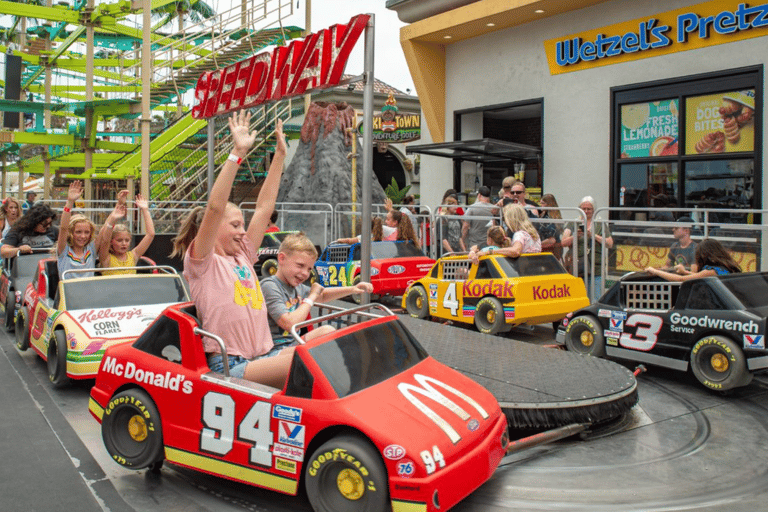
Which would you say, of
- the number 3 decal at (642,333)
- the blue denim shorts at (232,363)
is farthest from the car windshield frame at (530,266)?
the blue denim shorts at (232,363)

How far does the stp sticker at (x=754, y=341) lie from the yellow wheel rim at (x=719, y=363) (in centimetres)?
27

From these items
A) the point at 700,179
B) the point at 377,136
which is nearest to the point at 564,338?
the point at 700,179

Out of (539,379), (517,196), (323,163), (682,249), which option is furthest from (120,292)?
(323,163)

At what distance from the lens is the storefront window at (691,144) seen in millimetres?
12852

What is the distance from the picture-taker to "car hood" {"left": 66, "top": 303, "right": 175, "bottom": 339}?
7.29 metres

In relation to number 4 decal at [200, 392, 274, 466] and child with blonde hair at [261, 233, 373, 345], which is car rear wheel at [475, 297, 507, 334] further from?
number 4 decal at [200, 392, 274, 466]

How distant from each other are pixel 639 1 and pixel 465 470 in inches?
506

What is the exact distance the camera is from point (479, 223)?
13203 mm

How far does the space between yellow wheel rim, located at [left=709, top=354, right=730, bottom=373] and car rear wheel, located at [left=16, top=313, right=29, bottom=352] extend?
7.81 meters

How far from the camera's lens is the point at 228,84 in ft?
41.3

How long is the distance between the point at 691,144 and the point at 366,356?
11413 millimetres

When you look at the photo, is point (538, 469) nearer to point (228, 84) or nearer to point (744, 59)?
point (228, 84)

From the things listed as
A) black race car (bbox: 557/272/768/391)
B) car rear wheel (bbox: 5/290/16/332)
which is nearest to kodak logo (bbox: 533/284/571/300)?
black race car (bbox: 557/272/768/391)

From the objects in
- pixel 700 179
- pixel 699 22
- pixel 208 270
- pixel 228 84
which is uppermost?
pixel 699 22
